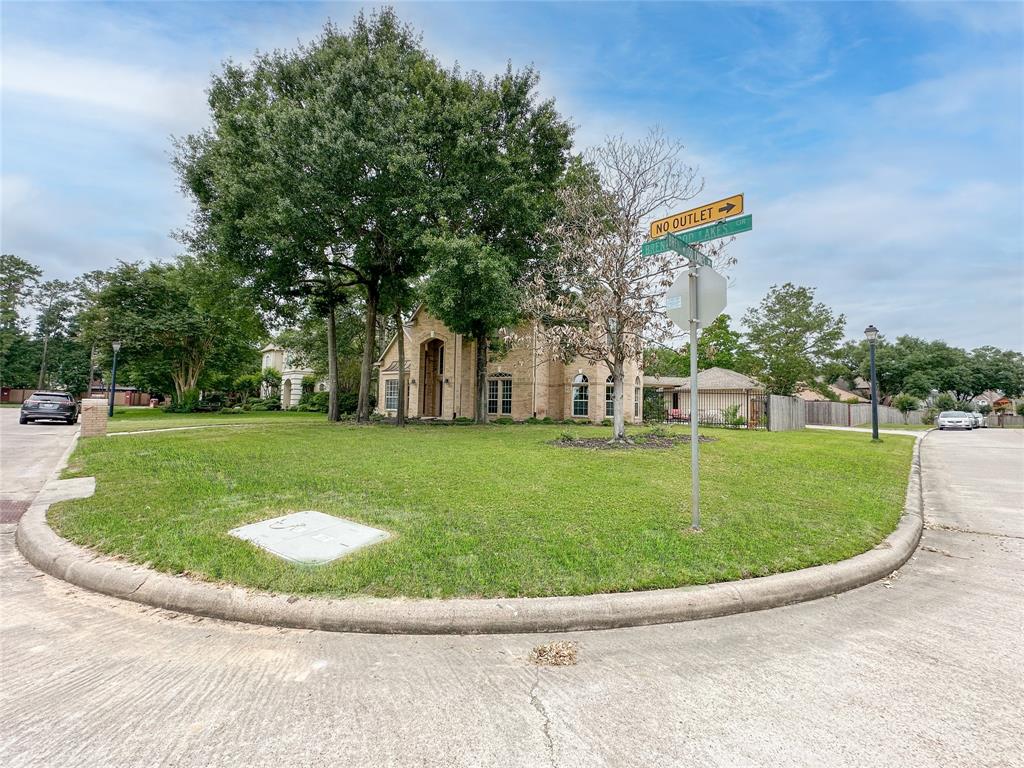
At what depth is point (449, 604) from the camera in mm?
3346

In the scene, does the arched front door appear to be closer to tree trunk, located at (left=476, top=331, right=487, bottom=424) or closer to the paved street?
tree trunk, located at (left=476, top=331, right=487, bottom=424)

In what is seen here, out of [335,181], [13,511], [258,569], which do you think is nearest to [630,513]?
[258,569]

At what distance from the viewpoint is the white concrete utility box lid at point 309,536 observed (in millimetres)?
4234

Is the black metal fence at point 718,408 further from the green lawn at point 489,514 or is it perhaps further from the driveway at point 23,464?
the driveway at point 23,464

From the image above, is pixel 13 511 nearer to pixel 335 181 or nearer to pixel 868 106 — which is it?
pixel 335 181

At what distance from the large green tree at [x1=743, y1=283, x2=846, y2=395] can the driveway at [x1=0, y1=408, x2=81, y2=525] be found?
40.0 meters

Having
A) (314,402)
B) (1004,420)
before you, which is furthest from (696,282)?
(1004,420)

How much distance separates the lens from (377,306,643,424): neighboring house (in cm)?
2723

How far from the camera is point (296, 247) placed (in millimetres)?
17266

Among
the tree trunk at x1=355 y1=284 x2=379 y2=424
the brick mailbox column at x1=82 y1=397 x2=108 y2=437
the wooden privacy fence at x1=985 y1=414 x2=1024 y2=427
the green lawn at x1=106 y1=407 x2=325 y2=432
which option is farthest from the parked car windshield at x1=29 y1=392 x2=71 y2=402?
the wooden privacy fence at x1=985 y1=414 x2=1024 y2=427

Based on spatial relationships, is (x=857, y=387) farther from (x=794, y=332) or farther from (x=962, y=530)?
(x=962, y=530)

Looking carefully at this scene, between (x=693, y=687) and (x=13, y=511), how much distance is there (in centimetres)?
813

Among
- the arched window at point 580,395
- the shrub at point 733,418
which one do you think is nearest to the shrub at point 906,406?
the shrub at point 733,418

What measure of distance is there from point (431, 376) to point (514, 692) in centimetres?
2876
